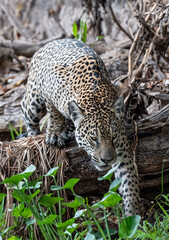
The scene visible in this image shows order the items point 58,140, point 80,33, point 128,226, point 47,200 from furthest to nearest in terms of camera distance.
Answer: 1. point 80,33
2. point 58,140
3. point 47,200
4. point 128,226

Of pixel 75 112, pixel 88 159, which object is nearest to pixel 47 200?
pixel 75 112

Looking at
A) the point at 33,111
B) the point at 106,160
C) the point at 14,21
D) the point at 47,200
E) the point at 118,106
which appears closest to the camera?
the point at 47,200

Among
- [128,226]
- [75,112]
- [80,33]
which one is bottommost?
[128,226]

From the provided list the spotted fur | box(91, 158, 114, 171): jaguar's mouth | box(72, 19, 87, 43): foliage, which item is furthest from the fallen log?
box(72, 19, 87, 43): foliage

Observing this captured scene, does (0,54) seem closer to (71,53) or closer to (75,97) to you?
(71,53)

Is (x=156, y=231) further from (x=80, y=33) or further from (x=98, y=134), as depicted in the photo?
(x=80, y=33)

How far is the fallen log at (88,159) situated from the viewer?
237 inches

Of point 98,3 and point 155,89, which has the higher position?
point 98,3

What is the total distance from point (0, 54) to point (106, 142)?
21.3 feet

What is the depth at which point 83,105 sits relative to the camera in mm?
5461

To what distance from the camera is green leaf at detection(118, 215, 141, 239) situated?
12.4ft

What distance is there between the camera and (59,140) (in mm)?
6258

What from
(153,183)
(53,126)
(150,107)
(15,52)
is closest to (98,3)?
(15,52)

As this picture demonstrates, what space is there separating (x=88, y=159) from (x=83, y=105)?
922 mm
